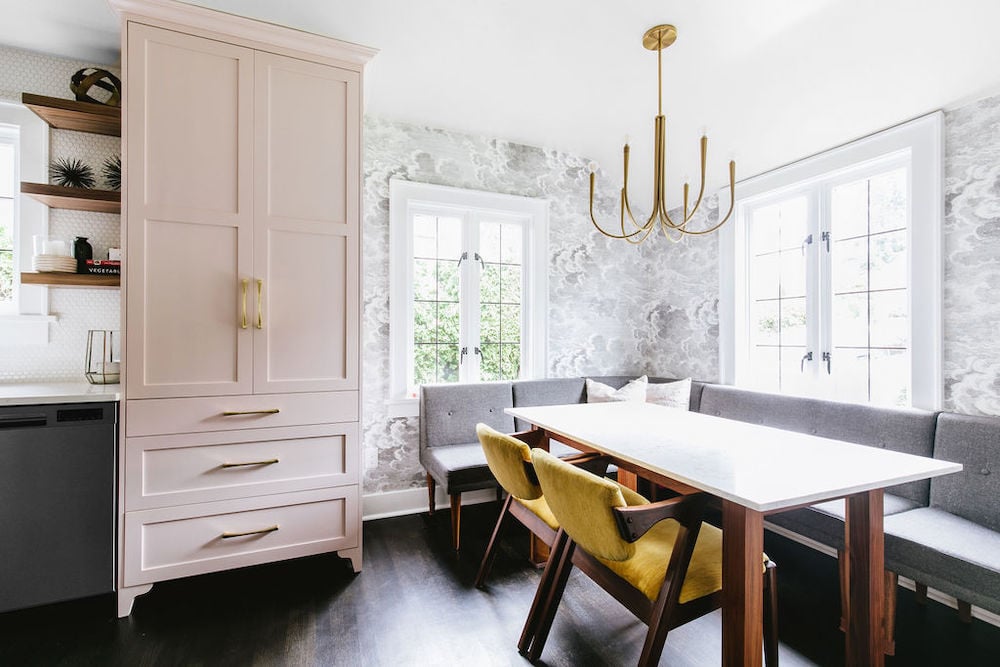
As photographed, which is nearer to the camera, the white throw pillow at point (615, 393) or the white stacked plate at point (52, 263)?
the white stacked plate at point (52, 263)

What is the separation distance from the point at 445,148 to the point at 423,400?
68.1 inches

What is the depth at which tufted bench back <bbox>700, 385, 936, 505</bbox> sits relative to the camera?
6.89 feet

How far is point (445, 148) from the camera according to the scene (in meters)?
3.24

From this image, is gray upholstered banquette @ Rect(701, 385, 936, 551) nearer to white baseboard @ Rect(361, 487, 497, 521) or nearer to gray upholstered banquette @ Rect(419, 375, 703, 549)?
gray upholstered banquette @ Rect(419, 375, 703, 549)

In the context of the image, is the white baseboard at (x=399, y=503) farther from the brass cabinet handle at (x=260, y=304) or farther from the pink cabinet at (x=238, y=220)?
the brass cabinet handle at (x=260, y=304)

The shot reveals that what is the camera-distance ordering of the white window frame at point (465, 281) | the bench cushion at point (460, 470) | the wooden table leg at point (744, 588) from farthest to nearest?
the white window frame at point (465, 281), the bench cushion at point (460, 470), the wooden table leg at point (744, 588)

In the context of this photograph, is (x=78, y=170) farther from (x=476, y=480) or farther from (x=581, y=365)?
(x=581, y=365)

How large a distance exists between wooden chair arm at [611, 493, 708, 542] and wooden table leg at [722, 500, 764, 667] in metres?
0.13

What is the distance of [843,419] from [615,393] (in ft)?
4.26

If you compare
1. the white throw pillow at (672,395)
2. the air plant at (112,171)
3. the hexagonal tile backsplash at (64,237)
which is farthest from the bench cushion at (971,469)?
the air plant at (112,171)

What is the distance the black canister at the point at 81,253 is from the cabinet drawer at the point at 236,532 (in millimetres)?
1189

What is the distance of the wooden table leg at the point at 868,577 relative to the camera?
1.43 m

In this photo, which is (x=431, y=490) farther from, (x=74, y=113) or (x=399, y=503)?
(x=74, y=113)

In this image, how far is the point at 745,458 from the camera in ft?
5.02
